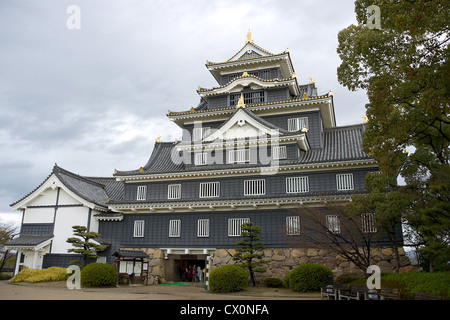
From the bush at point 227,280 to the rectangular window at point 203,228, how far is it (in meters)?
6.32

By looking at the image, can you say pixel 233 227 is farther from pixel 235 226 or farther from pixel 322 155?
pixel 322 155

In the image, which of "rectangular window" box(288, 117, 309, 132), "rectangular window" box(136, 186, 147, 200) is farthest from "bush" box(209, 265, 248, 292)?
"rectangular window" box(288, 117, 309, 132)

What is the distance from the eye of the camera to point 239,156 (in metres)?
29.9

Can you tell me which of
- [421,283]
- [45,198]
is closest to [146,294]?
[421,283]

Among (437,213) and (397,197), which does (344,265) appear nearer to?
(397,197)

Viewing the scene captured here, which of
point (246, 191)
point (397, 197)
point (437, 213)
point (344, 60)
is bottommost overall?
point (437, 213)

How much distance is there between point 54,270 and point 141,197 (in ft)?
27.8

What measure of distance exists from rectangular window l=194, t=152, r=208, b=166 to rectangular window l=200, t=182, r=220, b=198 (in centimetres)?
195

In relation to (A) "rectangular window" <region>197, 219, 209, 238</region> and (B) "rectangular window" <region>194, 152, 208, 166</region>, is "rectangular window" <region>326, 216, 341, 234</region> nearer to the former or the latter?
(A) "rectangular window" <region>197, 219, 209, 238</region>

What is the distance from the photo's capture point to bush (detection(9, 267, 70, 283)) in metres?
26.9

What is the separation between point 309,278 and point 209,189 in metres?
11.2

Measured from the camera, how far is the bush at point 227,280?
863 inches

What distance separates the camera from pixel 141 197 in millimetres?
31594

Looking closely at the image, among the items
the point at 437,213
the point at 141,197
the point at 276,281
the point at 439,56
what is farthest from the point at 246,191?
the point at 439,56
